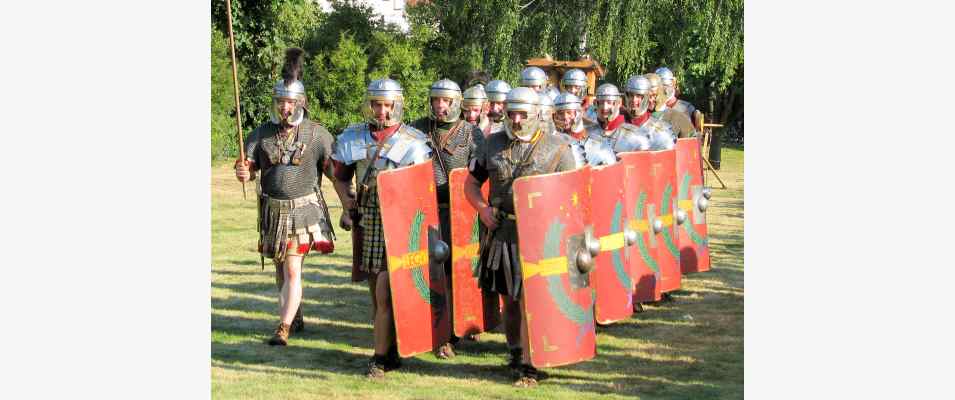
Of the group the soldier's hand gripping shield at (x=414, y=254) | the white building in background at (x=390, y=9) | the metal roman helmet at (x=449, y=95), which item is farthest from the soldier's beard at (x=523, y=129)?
the white building in background at (x=390, y=9)

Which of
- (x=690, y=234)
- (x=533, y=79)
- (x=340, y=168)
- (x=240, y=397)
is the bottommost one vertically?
(x=240, y=397)

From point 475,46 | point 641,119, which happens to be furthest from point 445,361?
point 475,46

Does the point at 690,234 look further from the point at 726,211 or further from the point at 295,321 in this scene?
the point at 726,211

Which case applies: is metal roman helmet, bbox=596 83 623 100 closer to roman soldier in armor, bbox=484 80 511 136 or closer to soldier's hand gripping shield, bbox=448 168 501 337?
roman soldier in armor, bbox=484 80 511 136

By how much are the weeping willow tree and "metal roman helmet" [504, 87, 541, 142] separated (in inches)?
506

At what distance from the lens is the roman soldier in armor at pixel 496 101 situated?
6.99 metres

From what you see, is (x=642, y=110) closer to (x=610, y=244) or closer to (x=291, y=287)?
(x=610, y=244)

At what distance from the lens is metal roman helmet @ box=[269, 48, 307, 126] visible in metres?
6.62

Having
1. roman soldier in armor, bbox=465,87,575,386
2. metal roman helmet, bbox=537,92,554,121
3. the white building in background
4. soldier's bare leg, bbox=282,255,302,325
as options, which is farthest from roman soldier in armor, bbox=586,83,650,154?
the white building in background

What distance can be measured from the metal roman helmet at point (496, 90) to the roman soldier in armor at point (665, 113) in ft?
5.77

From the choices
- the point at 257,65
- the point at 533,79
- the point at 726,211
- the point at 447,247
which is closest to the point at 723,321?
the point at 533,79

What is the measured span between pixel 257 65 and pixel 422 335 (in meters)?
14.6

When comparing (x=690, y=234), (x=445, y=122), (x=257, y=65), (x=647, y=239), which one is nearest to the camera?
(x=445, y=122)

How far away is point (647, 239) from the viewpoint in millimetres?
7285
